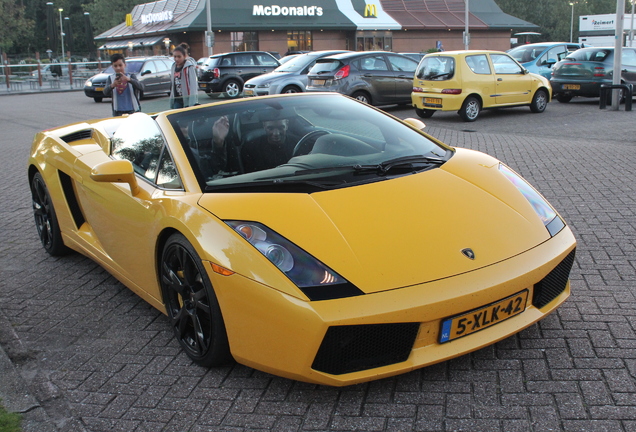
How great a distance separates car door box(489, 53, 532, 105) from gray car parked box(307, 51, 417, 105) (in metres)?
2.63

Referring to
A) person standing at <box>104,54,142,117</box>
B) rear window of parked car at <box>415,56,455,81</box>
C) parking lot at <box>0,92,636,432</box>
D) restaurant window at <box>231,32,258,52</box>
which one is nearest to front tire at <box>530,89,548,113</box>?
rear window of parked car at <box>415,56,455,81</box>

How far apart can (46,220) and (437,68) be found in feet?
35.5

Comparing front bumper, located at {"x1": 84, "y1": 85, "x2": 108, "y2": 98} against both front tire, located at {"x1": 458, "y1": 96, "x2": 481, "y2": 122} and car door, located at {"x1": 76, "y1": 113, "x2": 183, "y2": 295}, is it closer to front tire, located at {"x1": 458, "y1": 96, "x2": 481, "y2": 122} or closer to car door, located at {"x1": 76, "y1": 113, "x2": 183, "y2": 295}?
front tire, located at {"x1": 458, "y1": 96, "x2": 481, "y2": 122}

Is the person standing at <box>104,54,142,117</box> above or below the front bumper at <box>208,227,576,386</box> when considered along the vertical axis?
above

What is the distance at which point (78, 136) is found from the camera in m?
5.00

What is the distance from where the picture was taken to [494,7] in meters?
51.2

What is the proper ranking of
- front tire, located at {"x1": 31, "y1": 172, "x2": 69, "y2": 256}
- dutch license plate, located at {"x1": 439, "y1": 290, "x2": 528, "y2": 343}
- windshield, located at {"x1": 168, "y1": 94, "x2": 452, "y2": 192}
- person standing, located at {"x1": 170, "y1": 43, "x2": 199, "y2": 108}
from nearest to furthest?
dutch license plate, located at {"x1": 439, "y1": 290, "x2": 528, "y2": 343}, windshield, located at {"x1": 168, "y1": 94, "x2": 452, "y2": 192}, front tire, located at {"x1": 31, "y1": 172, "x2": 69, "y2": 256}, person standing, located at {"x1": 170, "y1": 43, "x2": 199, "y2": 108}

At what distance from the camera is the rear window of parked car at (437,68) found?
1417 cm

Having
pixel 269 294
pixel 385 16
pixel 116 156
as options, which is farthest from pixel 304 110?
pixel 385 16

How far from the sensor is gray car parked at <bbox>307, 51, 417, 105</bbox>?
1591 centimetres

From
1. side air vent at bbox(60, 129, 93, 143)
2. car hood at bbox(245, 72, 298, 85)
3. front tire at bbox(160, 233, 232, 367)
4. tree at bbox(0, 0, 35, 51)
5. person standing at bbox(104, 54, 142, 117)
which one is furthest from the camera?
tree at bbox(0, 0, 35, 51)

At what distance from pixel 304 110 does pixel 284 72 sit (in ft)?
48.6

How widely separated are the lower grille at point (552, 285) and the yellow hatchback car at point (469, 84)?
11.2 m

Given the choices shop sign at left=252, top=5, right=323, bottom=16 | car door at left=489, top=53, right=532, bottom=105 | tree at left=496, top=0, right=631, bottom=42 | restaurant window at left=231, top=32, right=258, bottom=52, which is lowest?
car door at left=489, top=53, right=532, bottom=105
